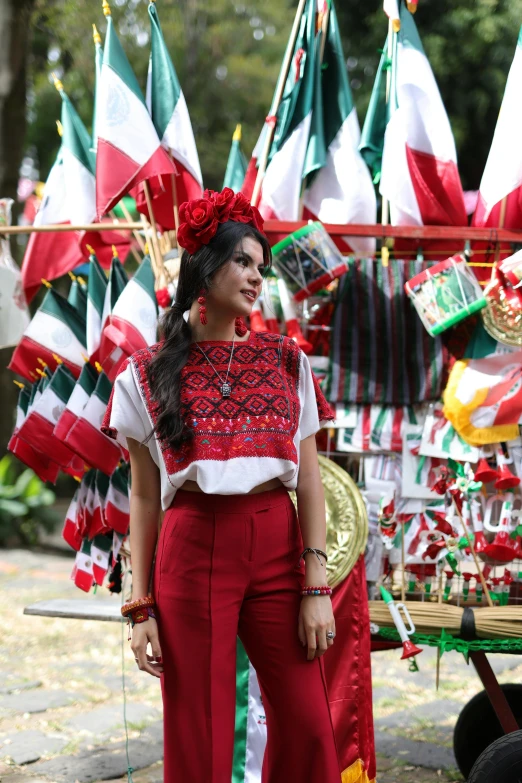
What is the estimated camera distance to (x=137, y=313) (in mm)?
3373

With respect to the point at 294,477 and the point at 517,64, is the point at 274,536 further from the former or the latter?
the point at 517,64

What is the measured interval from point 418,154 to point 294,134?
1.74 feet

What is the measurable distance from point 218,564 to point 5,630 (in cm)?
469

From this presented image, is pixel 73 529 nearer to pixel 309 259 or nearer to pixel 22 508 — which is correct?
pixel 309 259

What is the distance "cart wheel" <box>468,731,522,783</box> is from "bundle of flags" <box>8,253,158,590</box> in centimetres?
142

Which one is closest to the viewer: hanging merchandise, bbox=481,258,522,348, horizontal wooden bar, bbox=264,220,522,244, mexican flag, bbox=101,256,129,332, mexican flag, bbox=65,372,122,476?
hanging merchandise, bbox=481,258,522,348

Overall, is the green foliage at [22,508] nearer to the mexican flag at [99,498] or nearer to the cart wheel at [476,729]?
the mexican flag at [99,498]

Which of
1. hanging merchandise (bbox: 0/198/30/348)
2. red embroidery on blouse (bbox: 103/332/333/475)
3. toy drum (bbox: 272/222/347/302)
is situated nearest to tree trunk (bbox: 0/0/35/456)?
hanging merchandise (bbox: 0/198/30/348)

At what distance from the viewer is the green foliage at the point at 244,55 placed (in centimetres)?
927

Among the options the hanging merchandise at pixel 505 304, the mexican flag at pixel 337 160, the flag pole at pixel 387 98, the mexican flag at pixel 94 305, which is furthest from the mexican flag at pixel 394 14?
the mexican flag at pixel 94 305

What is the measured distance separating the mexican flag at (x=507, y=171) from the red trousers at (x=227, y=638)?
1668mm

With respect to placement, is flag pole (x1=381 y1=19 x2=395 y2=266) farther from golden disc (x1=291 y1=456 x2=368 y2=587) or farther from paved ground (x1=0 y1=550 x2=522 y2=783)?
paved ground (x1=0 y1=550 x2=522 y2=783)

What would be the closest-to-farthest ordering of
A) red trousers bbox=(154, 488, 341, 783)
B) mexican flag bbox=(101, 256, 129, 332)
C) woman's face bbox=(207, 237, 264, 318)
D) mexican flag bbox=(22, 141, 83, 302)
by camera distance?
red trousers bbox=(154, 488, 341, 783) → woman's face bbox=(207, 237, 264, 318) → mexican flag bbox=(101, 256, 129, 332) → mexican flag bbox=(22, 141, 83, 302)

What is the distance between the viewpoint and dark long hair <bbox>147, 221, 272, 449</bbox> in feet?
6.77
